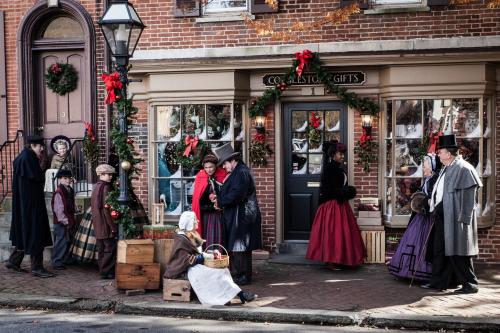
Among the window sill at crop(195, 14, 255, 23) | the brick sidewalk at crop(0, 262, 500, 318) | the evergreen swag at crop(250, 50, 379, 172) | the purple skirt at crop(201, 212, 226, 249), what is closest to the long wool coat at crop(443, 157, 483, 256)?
the brick sidewalk at crop(0, 262, 500, 318)

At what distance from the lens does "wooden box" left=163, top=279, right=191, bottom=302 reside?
29.8 feet

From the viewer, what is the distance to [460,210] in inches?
369

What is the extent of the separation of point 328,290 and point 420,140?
3.39 metres

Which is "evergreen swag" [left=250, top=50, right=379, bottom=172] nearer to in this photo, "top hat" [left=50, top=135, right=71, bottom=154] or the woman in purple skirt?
the woman in purple skirt

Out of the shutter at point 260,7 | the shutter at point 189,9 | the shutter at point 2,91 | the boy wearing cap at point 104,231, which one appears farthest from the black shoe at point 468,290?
the shutter at point 2,91

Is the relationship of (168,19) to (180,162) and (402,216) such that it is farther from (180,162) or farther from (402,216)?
(402,216)

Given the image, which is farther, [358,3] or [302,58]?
[358,3]

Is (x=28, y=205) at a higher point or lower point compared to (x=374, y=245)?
higher

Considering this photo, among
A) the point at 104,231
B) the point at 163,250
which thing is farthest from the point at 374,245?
the point at 104,231

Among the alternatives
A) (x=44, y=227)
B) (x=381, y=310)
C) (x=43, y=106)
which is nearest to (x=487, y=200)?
(x=381, y=310)

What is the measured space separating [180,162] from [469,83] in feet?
16.2

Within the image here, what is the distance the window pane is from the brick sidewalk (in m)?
4.67

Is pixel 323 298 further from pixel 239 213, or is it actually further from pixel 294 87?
pixel 294 87

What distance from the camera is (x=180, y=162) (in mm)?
12461
